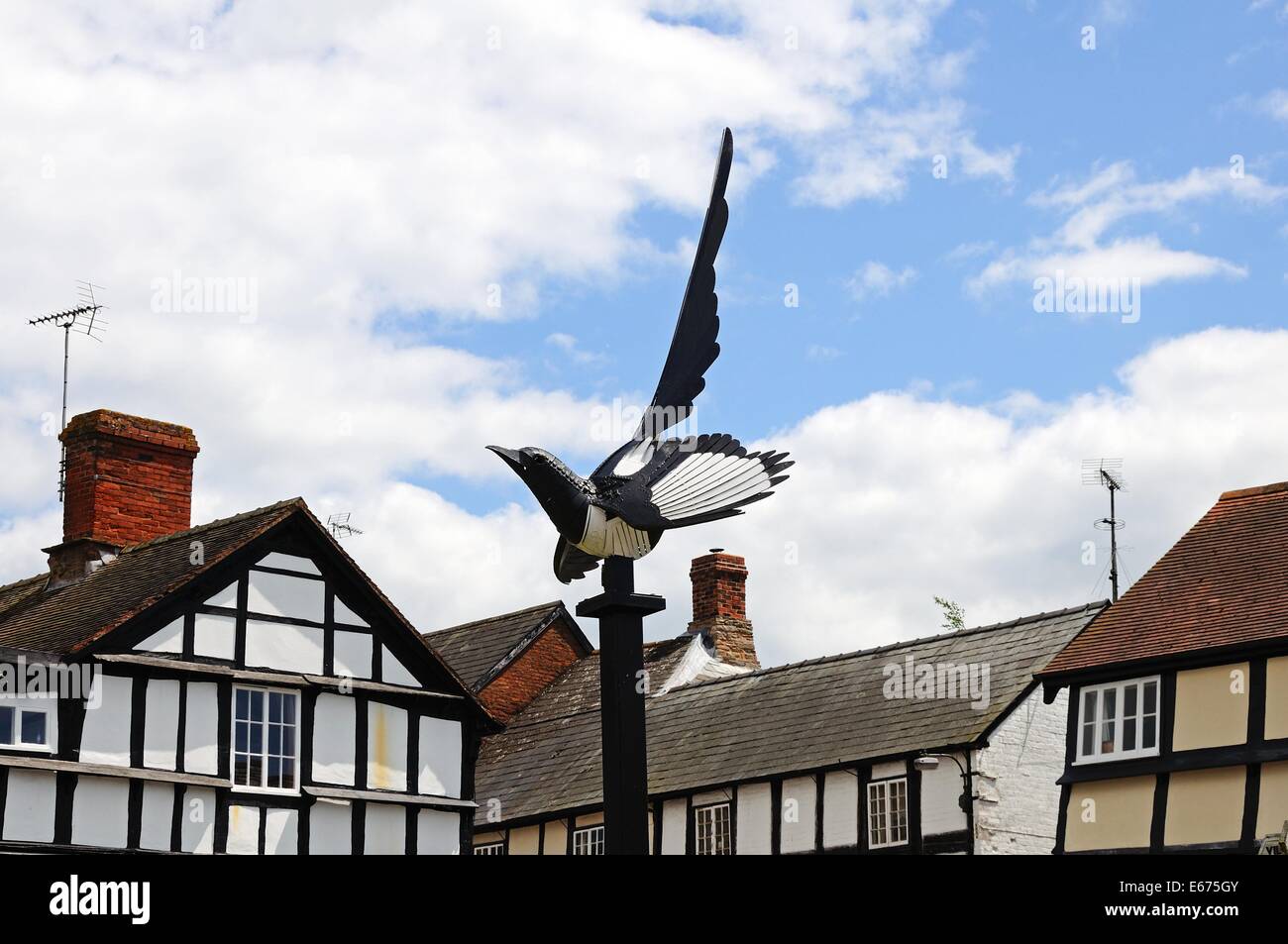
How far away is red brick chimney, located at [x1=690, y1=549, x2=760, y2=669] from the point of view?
118 feet

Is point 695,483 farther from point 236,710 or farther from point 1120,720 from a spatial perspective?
point 1120,720

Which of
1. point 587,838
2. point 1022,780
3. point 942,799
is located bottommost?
point 587,838

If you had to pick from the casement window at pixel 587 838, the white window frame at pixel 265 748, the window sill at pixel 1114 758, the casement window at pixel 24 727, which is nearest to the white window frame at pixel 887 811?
the window sill at pixel 1114 758

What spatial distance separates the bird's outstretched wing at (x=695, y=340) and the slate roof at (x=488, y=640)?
2741 centimetres

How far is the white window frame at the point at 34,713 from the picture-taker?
20781mm

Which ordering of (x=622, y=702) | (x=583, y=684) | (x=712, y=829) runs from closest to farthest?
(x=622, y=702) → (x=712, y=829) → (x=583, y=684)

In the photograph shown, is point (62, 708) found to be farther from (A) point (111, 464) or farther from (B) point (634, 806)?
(B) point (634, 806)

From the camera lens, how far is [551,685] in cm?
3678

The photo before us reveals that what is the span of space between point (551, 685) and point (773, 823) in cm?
1036

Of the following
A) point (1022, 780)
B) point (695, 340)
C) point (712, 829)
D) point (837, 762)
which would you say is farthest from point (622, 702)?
point (712, 829)

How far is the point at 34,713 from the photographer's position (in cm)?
2094

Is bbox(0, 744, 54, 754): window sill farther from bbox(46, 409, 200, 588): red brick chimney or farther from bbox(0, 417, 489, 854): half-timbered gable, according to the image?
bbox(46, 409, 200, 588): red brick chimney

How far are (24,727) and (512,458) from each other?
15.2 m

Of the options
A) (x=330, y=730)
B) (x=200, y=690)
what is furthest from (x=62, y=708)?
(x=330, y=730)
